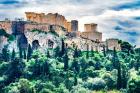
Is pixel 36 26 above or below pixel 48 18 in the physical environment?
below

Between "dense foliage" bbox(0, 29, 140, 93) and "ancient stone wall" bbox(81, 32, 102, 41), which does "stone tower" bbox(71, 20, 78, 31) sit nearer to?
"ancient stone wall" bbox(81, 32, 102, 41)

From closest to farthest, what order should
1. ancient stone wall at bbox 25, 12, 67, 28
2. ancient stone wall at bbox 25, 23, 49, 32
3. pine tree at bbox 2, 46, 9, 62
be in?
pine tree at bbox 2, 46, 9, 62 → ancient stone wall at bbox 25, 23, 49, 32 → ancient stone wall at bbox 25, 12, 67, 28

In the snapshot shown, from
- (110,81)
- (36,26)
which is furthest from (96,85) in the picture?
(36,26)

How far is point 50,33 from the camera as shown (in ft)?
351

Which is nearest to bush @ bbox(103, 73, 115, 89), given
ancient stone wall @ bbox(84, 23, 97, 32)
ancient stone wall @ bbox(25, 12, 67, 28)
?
ancient stone wall @ bbox(25, 12, 67, 28)

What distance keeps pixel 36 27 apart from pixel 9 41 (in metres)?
6.05

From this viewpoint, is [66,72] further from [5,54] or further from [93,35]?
[93,35]

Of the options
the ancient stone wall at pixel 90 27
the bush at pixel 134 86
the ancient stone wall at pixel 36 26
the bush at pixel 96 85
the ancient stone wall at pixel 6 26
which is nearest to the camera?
the bush at pixel 134 86

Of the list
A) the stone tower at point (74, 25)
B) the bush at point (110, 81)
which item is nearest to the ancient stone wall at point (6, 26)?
the stone tower at point (74, 25)

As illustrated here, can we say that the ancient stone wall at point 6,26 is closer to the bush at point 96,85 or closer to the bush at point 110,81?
the bush at point 96,85

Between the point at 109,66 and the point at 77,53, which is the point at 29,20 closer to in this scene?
the point at 77,53

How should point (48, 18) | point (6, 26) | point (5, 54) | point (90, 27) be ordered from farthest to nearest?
point (90, 27), point (48, 18), point (6, 26), point (5, 54)

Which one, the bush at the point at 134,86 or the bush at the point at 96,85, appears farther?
the bush at the point at 96,85

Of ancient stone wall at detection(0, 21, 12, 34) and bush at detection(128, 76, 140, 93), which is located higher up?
ancient stone wall at detection(0, 21, 12, 34)
